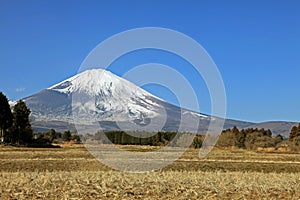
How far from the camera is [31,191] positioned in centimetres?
1552

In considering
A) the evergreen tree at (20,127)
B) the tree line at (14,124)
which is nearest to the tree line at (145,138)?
the evergreen tree at (20,127)

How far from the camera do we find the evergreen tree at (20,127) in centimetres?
7188

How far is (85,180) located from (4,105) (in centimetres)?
5611

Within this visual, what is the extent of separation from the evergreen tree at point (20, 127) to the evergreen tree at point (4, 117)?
1.14m

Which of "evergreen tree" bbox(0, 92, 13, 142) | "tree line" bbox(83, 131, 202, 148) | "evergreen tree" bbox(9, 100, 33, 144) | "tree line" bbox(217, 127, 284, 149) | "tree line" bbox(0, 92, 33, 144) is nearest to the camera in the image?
"evergreen tree" bbox(0, 92, 13, 142)

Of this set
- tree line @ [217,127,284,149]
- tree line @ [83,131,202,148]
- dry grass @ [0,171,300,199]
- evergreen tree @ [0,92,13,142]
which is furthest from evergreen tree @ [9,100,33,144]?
dry grass @ [0,171,300,199]

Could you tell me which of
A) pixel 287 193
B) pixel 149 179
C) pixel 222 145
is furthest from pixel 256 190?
pixel 222 145

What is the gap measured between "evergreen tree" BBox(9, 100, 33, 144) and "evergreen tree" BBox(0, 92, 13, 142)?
114cm

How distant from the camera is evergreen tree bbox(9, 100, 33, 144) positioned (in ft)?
236

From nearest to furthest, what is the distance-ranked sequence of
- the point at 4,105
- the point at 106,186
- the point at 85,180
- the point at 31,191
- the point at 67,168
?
the point at 31,191 → the point at 106,186 → the point at 85,180 → the point at 67,168 → the point at 4,105

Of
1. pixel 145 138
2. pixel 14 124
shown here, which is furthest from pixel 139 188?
pixel 145 138

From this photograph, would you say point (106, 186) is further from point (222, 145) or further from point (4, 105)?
point (222, 145)

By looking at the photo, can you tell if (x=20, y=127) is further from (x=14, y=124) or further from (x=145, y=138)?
(x=145, y=138)

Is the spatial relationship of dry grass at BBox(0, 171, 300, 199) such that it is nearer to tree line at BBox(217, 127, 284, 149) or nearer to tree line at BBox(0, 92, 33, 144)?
tree line at BBox(0, 92, 33, 144)
